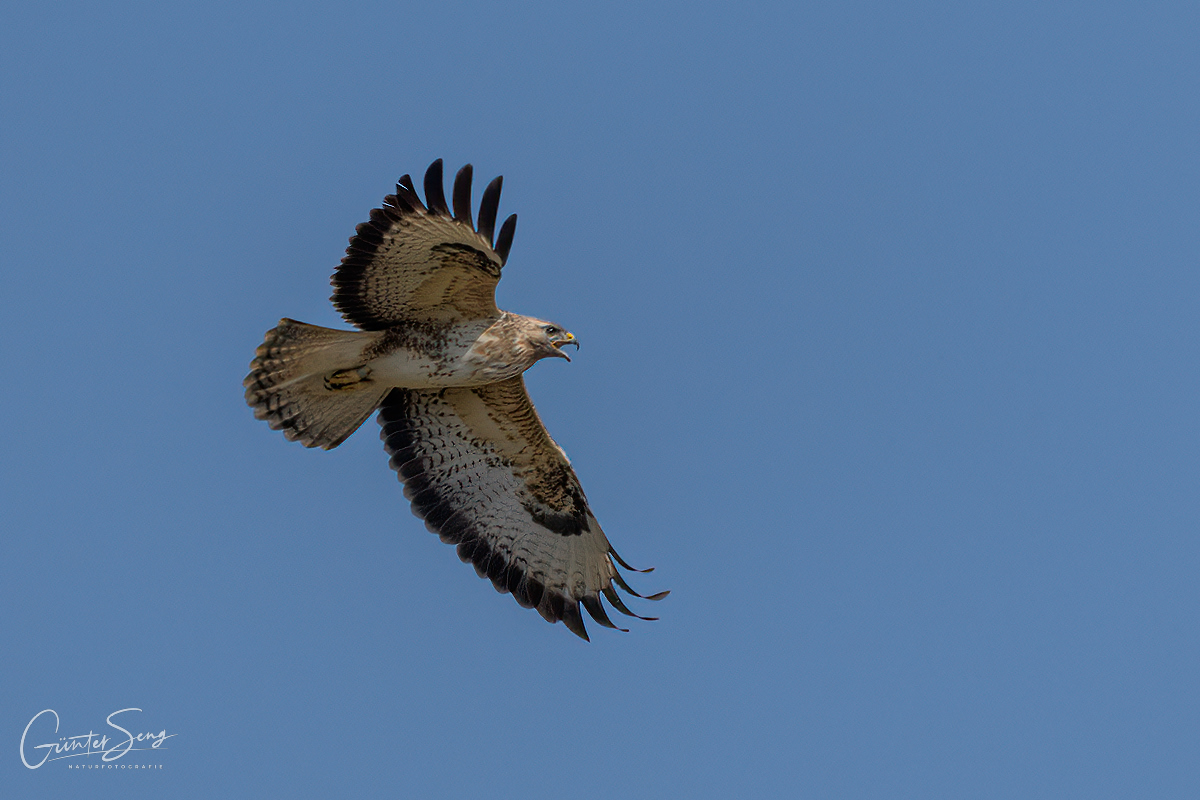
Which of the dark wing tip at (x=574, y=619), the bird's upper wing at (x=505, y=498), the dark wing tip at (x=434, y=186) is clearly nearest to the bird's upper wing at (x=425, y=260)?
the dark wing tip at (x=434, y=186)

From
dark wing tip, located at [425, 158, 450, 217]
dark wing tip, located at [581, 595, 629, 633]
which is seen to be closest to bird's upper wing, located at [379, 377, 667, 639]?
dark wing tip, located at [581, 595, 629, 633]

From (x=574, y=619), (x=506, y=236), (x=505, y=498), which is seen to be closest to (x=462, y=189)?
(x=506, y=236)

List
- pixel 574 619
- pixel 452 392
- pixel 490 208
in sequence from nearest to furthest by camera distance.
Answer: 1. pixel 490 208
2. pixel 452 392
3. pixel 574 619

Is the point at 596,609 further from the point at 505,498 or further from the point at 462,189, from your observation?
the point at 462,189

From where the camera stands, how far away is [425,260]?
9703mm

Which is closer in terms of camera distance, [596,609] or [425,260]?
[425,260]

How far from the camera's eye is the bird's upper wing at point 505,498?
11266mm

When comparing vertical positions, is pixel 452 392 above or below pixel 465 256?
below

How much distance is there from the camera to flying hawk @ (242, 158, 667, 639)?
9594mm

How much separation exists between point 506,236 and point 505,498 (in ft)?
9.93

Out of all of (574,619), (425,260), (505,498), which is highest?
(425,260)

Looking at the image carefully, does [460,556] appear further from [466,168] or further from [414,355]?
[466,168]

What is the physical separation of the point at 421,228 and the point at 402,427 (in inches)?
94.2

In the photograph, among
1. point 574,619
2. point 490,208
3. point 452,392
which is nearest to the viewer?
point 490,208
